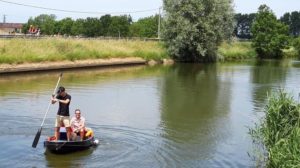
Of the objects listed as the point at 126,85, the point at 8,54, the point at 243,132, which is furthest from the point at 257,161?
the point at 8,54

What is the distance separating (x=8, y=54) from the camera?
42.9 meters

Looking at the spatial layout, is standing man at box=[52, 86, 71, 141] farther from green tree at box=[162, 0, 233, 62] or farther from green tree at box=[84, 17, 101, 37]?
green tree at box=[84, 17, 101, 37]

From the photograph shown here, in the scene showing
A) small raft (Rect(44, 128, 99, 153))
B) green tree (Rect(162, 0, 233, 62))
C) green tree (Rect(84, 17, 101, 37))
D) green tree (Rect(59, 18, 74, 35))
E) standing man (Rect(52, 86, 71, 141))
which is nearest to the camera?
small raft (Rect(44, 128, 99, 153))

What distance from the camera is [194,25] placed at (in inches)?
2435

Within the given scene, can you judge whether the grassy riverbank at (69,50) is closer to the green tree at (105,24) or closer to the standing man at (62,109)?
the standing man at (62,109)

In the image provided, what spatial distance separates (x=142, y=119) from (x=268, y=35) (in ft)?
247

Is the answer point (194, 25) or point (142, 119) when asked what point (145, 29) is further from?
point (142, 119)

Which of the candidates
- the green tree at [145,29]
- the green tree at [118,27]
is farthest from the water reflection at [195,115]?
the green tree at [145,29]

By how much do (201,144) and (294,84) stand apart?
2380 cm

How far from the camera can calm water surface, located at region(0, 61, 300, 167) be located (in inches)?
621

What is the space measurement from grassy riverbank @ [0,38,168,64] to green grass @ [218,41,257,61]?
12.7 meters

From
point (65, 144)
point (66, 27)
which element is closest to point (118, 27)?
point (66, 27)

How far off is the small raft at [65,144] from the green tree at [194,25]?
46.5 meters

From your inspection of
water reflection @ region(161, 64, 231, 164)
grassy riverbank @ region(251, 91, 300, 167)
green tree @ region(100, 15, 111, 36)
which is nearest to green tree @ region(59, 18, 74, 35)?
green tree @ region(100, 15, 111, 36)
